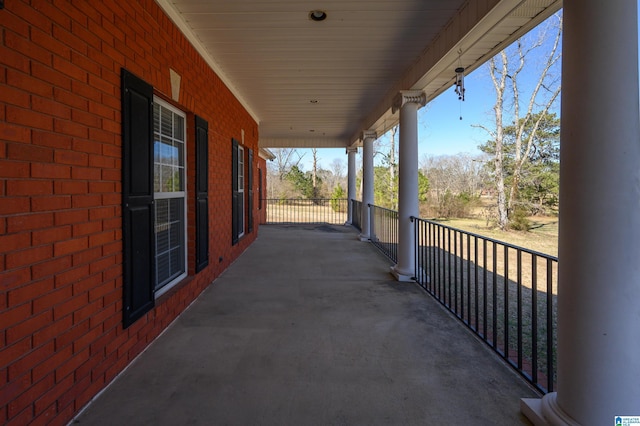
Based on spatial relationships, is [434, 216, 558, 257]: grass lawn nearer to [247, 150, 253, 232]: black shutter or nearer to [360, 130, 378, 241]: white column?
[360, 130, 378, 241]: white column

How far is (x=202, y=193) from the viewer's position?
3.96m

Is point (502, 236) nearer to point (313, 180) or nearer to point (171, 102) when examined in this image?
point (171, 102)

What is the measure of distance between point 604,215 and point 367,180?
752cm

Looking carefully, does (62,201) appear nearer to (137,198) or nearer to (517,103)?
(137,198)

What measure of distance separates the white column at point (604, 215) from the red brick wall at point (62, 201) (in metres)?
2.36

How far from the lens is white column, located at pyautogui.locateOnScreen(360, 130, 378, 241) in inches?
332

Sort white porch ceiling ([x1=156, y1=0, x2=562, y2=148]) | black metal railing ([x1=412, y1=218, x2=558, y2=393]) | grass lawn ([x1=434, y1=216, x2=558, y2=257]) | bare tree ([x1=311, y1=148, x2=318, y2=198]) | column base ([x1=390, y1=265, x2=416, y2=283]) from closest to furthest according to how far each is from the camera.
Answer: black metal railing ([x1=412, y1=218, x2=558, y2=393]), white porch ceiling ([x1=156, y1=0, x2=562, y2=148]), column base ([x1=390, y1=265, x2=416, y2=283]), grass lawn ([x1=434, y1=216, x2=558, y2=257]), bare tree ([x1=311, y1=148, x2=318, y2=198])

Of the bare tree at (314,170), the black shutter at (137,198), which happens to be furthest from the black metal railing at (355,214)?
the bare tree at (314,170)

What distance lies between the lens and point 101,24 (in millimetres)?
2059

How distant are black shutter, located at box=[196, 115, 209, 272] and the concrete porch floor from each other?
47 centimetres

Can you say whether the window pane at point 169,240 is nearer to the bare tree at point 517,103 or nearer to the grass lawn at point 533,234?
the grass lawn at point 533,234

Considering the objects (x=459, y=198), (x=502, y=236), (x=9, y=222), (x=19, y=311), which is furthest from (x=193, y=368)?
(x=459, y=198)

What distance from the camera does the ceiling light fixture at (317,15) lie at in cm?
312

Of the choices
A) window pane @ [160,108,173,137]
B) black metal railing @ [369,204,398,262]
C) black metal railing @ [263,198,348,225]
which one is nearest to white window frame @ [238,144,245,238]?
black metal railing @ [369,204,398,262]
